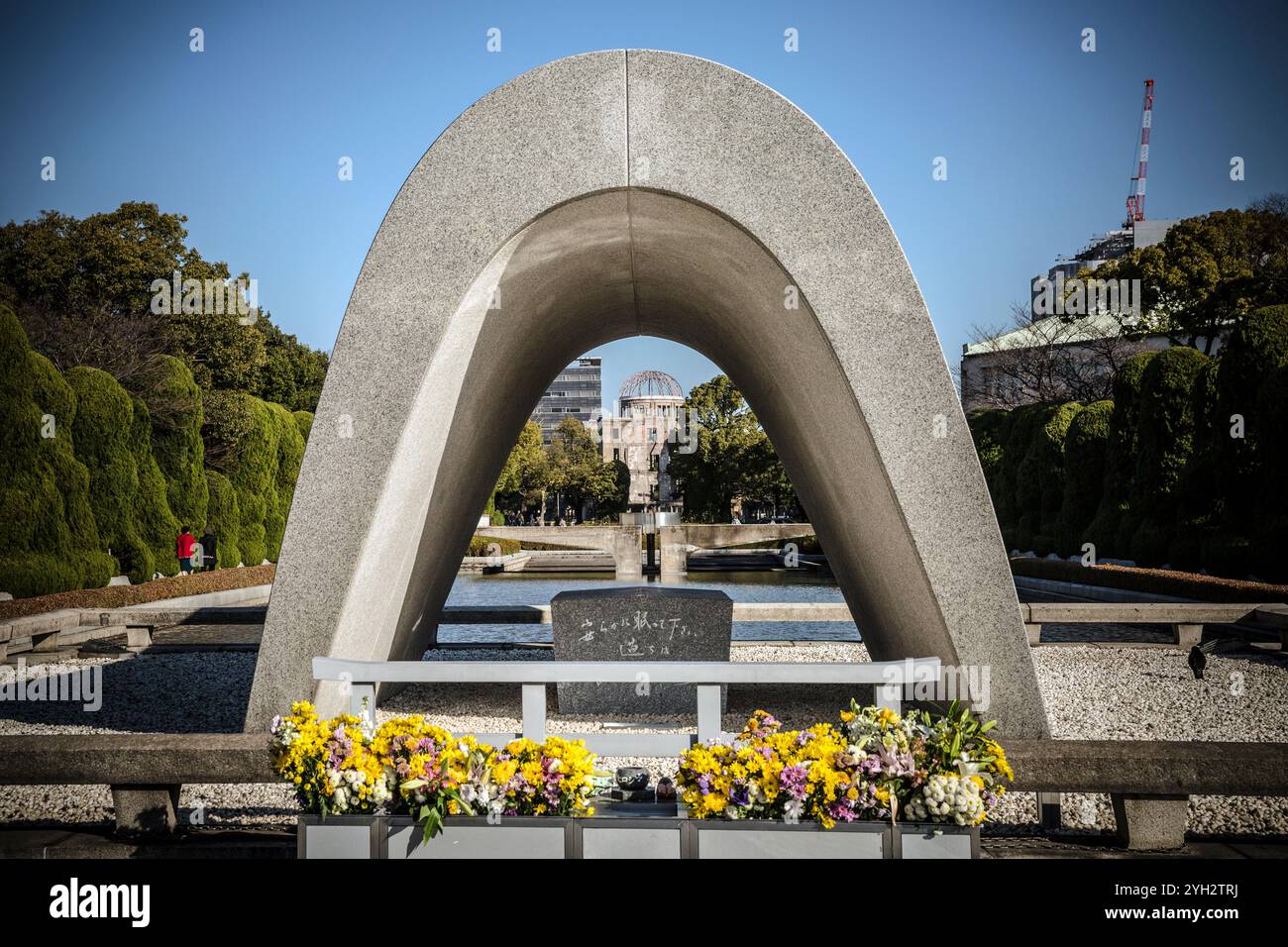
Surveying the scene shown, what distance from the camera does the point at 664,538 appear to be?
30.4m

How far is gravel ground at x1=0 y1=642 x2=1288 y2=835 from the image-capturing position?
18.8ft

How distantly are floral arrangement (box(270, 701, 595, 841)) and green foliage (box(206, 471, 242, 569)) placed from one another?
2051 cm

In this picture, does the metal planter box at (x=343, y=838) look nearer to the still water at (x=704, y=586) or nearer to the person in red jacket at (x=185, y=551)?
the still water at (x=704, y=586)

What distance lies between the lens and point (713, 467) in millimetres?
45031

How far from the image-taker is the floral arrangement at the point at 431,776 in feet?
11.7

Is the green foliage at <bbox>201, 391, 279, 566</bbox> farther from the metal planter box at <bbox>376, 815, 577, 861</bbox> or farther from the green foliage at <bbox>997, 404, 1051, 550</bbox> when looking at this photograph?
the metal planter box at <bbox>376, 815, 577, 861</bbox>

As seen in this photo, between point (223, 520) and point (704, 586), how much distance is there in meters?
14.0

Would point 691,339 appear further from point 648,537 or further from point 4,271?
point 4,271

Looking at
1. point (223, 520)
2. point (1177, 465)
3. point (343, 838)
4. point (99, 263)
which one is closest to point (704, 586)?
point (343, 838)

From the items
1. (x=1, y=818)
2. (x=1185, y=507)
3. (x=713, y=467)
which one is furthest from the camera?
(x=713, y=467)

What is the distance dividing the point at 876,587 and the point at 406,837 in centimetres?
418

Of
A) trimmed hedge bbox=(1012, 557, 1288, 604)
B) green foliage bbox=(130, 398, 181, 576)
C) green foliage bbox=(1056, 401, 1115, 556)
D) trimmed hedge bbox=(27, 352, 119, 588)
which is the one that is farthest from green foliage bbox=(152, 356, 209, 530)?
green foliage bbox=(1056, 401, 1115, 556)

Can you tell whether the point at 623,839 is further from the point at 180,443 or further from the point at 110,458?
the point at 180,443
